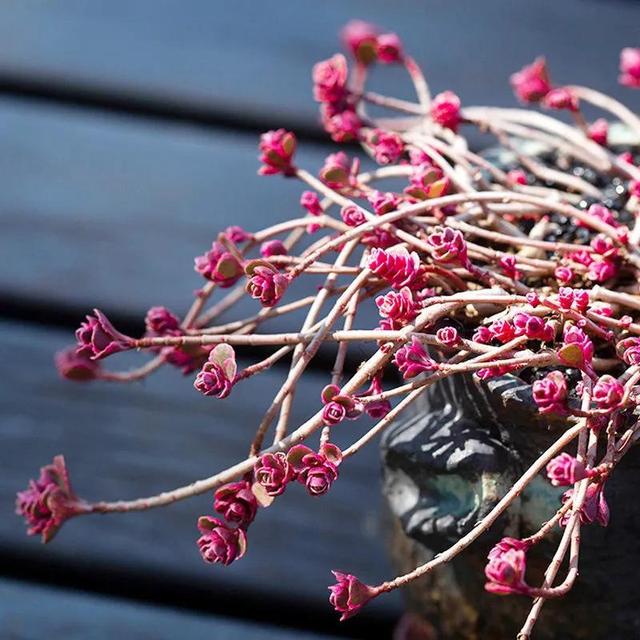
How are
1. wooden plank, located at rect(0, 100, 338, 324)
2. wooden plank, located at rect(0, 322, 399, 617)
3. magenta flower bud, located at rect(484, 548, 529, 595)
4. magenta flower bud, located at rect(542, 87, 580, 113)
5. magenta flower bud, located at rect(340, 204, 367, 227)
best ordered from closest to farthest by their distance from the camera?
magenta flower bud, located at rect(484, 548, 529, 595)
magenta flower bud, located at rect(340, 204, 367, 227)
magenta flower bud, located at rect(542, 87, 580, 113)
wooden plank, located at rect(0, 322, 399, 617)
wooden plank, located at rect(0, 100, 338, 324)

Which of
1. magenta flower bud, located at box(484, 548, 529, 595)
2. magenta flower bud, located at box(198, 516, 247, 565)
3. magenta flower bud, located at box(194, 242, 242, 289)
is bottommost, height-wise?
magenta flower bud, located at box(484, 548, 529, 595)

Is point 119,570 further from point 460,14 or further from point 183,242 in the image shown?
point 460,14

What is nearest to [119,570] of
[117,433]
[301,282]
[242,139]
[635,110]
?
[117,433]

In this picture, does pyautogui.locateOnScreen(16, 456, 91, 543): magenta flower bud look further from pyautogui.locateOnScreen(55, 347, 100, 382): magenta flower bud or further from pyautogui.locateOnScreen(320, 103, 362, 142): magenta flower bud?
pyautogui.locateOnScreen(320, 103, 362, 142): magenta flower bud

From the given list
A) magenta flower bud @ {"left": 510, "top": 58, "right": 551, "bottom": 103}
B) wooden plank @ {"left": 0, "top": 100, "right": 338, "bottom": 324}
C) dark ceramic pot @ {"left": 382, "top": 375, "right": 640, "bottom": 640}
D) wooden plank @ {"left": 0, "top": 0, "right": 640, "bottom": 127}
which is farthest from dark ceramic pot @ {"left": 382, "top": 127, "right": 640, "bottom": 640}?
wooden plank @ {"left": 0, "top": 0, "right": 640, "bottom": 127}

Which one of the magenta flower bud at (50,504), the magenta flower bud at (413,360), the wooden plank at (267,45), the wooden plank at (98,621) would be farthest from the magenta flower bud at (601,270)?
the wooden plank at (267,45)

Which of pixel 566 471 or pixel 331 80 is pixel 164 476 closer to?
pixel 331 80

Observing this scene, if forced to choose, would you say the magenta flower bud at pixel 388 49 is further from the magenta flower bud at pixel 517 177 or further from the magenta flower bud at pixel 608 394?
the magenta flower bud at pixel 608 394
